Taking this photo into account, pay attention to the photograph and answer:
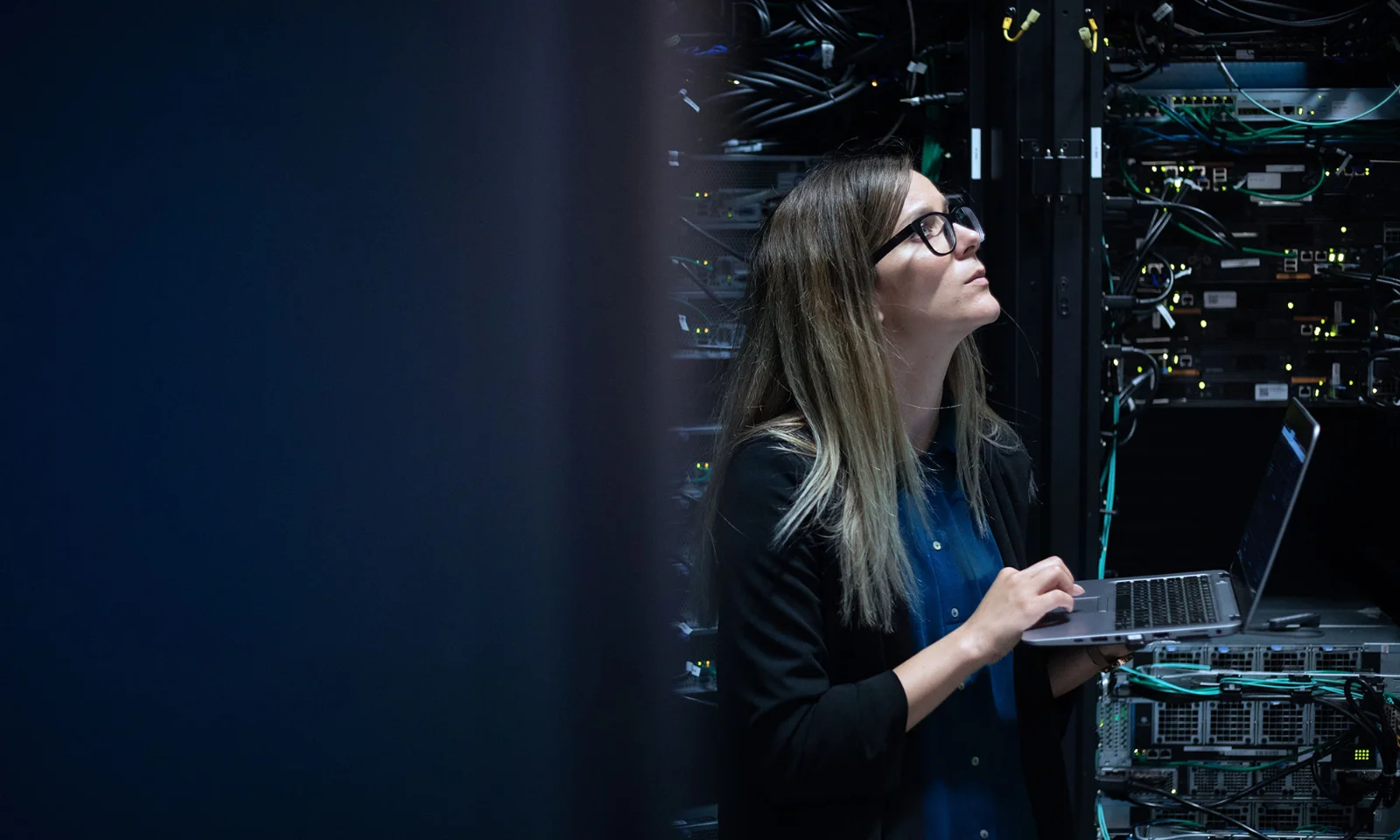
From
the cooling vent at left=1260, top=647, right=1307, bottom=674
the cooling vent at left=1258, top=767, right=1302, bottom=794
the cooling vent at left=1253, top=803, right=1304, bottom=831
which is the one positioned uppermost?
the cooling vent at left=1260, top=647, right=1307, bottom=674

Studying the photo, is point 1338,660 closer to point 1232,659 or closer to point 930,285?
point 1232,659

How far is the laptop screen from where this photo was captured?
1.07m

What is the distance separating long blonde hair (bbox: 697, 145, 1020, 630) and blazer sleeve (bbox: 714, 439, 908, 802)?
3 cm

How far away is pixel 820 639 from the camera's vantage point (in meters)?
1.00

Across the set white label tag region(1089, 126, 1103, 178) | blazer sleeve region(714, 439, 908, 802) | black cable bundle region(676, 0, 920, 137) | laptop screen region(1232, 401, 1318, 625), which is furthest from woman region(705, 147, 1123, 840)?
black cable bundle region(676, 0, 920, 137)

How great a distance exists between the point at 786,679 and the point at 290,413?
0.58 m

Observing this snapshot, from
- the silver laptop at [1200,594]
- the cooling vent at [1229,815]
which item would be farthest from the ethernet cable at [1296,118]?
the cooling vent at [1229,815]

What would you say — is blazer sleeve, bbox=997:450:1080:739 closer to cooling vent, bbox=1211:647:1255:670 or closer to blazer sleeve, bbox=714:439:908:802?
blazer sleeve, bbox=714:439:908:802

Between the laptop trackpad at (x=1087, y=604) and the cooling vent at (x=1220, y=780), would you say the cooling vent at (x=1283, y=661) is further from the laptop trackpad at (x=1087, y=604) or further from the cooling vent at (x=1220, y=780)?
the laptop trackpad at (x=1087, y=604)

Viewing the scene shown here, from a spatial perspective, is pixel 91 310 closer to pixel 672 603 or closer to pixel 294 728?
pixel 294 728

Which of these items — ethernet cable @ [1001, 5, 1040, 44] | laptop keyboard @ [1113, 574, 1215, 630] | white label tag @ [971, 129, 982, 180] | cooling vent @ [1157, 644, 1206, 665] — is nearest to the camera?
laptop keyboard @ [1113, 574, 1215, 630]

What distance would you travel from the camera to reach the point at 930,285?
114cm

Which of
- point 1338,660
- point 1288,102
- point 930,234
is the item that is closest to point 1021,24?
point 1288,102

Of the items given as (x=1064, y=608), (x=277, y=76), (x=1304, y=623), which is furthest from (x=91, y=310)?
(x=1304, y=623)
